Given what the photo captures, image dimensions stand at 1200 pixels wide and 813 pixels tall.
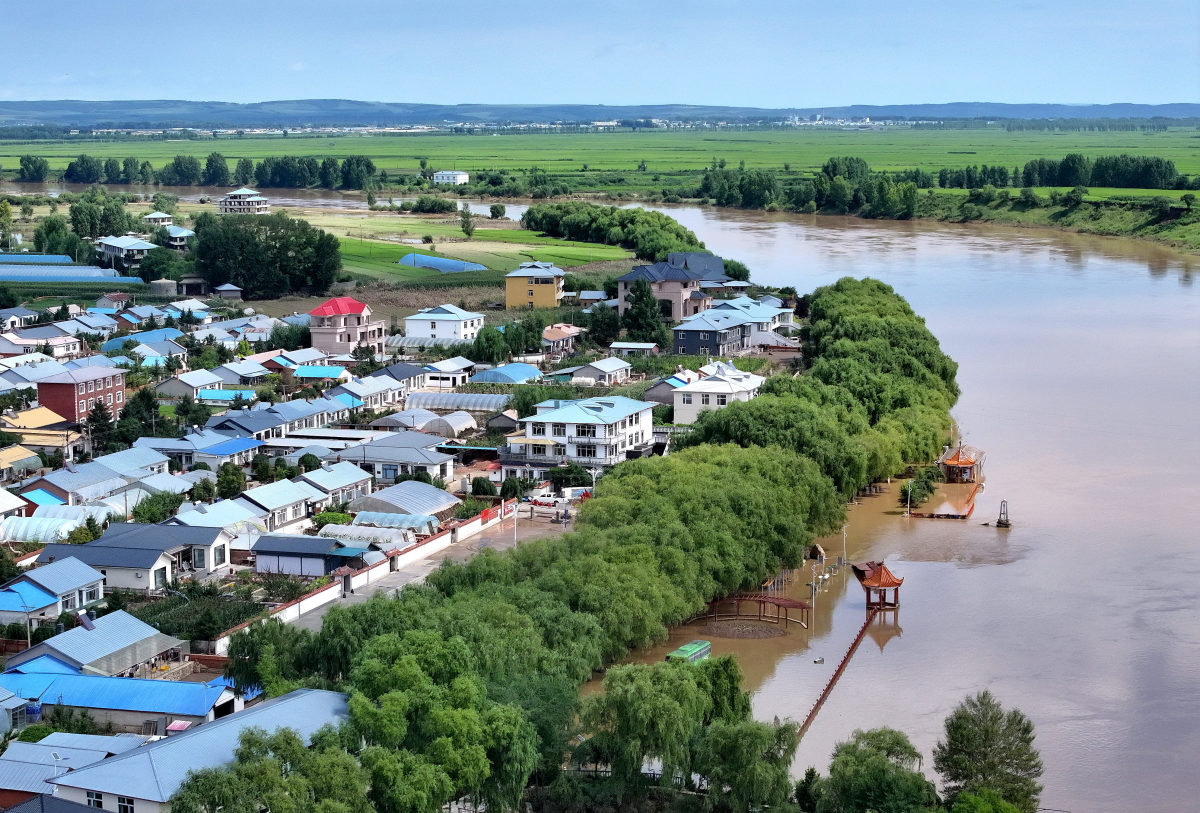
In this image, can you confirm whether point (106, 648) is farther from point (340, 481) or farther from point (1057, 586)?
point (1057, 586)

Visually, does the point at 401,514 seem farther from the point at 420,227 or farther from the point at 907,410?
the point at 420,227

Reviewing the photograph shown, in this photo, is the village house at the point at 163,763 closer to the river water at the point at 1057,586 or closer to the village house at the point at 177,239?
the river water at the point at 1057,586

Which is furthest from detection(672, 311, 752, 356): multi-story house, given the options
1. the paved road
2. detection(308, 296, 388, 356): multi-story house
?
the paved road

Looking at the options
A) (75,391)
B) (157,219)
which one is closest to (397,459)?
(75,391)

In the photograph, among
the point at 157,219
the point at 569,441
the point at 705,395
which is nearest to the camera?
the point at 569,441

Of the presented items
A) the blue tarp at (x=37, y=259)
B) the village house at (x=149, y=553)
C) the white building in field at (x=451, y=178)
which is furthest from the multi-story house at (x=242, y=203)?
the village house at (x=149, y=553)

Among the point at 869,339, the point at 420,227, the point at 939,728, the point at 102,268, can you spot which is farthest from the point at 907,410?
the point at 420,227

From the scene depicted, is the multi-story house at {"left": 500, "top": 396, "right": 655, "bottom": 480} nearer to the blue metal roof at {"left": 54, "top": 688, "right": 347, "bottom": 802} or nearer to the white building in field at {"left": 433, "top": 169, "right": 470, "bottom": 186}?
the blue metal roof at {"left": 54, "top": 688, "right": 347, "bottom": 802}

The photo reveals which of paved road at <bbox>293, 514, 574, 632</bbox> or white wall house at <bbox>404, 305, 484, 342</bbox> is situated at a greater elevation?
white wall house at <bbox>404, 305, 484, 342</bbox>
